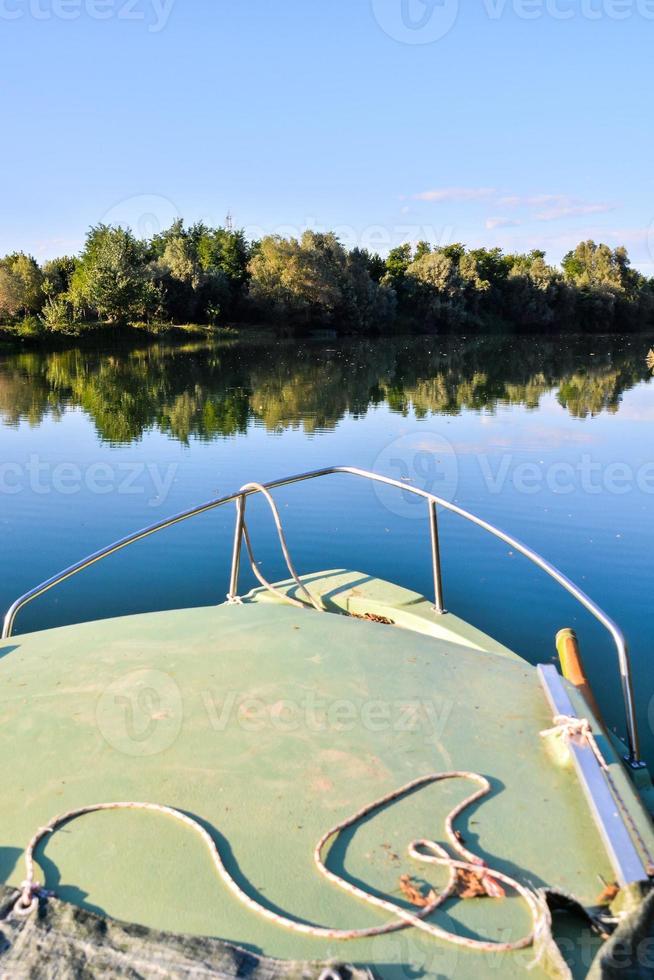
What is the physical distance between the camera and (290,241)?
2048 inches

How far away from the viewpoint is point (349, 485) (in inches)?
475

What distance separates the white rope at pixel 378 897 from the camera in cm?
220

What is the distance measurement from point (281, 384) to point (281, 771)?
2408 centimetres

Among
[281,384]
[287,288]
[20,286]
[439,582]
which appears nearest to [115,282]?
[20,286]

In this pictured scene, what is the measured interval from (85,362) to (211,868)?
115 ft

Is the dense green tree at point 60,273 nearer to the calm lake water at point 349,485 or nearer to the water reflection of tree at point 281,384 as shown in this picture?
the water reflection of tree at point 281,384

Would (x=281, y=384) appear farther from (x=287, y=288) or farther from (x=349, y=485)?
(x=287, y=288)

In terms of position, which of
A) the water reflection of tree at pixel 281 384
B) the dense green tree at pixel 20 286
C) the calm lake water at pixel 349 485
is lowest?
the calm lake water at pixel 349 485

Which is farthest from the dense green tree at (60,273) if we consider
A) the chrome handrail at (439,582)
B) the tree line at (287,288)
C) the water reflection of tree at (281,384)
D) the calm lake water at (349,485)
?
the chrome handrail at (439,582)

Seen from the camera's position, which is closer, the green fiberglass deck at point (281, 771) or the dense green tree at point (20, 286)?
the green fiberglass deck at point (281, 771)

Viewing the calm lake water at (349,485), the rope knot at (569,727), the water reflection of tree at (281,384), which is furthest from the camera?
the water reflection of tree at (281,384)

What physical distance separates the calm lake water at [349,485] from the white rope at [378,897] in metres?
3.15

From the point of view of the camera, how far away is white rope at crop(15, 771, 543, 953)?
2.20m

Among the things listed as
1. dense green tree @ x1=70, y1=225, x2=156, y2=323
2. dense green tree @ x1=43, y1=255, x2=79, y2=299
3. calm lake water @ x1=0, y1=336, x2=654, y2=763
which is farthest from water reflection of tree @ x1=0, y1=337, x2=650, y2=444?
dense green tree @ x1=43, y1=255, x2=79, y2=299
